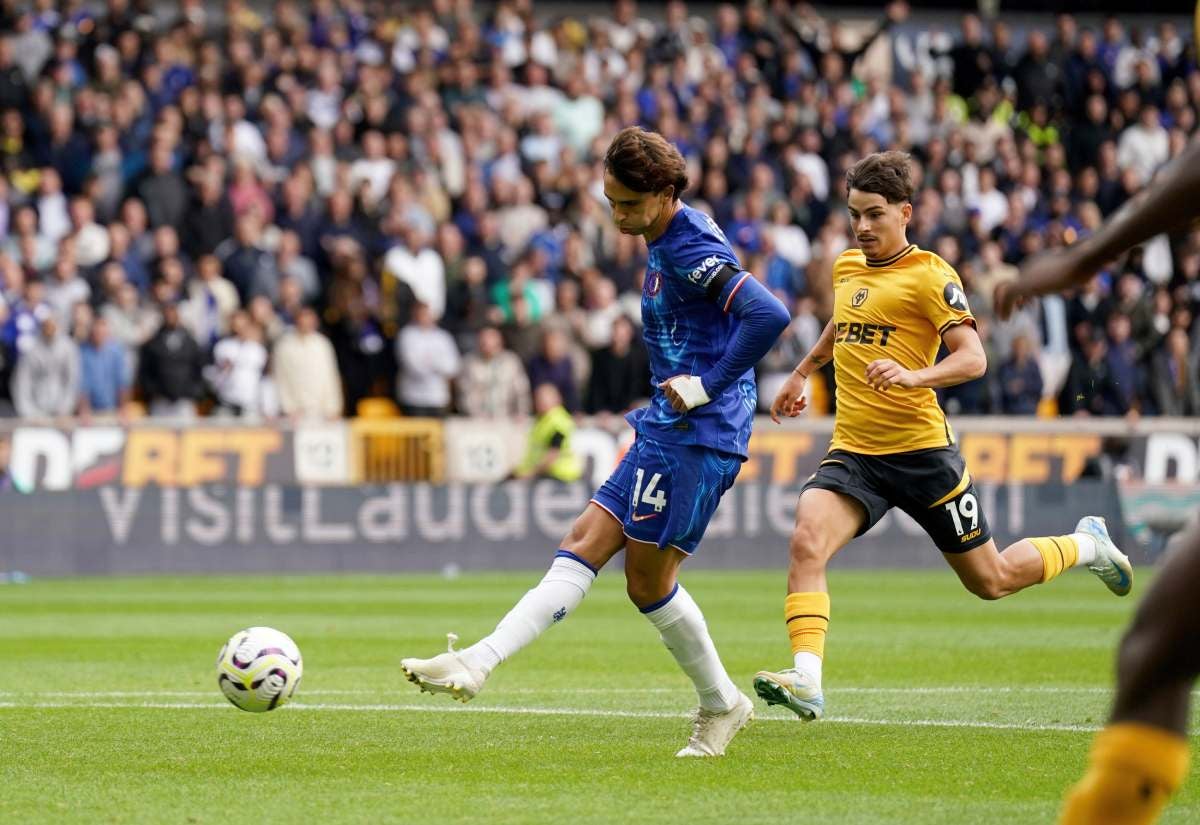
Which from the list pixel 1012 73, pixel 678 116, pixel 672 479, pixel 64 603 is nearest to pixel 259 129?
pixel 678 116

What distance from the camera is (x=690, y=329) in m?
7.83

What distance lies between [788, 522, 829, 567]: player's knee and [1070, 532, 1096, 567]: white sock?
5.87 feet

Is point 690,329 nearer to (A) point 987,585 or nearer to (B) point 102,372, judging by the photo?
(A) point 987,585

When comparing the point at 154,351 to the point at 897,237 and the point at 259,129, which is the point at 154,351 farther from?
the point at 897,237

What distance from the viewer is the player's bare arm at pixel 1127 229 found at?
4004 mm

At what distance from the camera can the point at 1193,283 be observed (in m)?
25.9

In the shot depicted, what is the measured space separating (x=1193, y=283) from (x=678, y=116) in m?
6.99

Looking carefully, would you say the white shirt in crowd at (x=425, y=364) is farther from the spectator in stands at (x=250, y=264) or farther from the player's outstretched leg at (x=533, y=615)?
the player's outstretched leg at (x=533, y=615)

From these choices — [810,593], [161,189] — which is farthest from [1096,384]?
[810,593]

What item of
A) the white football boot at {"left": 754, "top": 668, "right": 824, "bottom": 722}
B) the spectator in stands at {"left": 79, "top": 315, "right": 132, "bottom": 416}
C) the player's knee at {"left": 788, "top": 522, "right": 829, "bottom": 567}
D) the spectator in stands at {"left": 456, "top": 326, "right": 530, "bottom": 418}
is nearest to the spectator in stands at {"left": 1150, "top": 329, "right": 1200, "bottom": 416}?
the spectator in stands at {"left": 456, "top": 326, "right": 530, "bottom": 418}

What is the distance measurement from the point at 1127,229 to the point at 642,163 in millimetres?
3702

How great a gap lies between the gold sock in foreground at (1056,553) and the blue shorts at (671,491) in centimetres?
224

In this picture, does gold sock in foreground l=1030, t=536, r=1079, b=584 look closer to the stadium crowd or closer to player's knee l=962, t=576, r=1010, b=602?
player's knee l=962, t=576, r=1010, b=602

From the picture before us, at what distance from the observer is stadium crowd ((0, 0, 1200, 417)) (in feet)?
69.2
